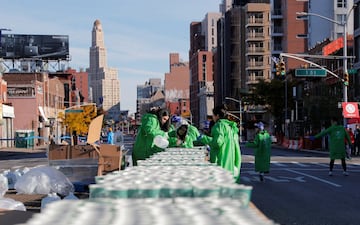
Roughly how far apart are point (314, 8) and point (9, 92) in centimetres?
4169

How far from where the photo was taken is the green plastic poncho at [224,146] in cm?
856

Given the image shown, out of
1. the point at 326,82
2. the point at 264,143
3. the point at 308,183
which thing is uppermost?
the point at 326,82

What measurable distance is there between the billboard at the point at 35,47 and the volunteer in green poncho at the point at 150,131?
9001 centimetres

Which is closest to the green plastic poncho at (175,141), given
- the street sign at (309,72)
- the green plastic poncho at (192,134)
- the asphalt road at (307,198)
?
the green plastic poncho at (192,134)

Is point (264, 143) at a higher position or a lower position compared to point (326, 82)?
lower

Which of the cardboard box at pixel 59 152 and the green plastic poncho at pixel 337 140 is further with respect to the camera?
the green plastic poncho at pixel 337 140

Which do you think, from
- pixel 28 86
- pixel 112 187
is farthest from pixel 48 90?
pixel 112 187

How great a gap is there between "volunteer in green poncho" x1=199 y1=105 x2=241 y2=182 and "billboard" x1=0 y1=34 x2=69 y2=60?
91423mm

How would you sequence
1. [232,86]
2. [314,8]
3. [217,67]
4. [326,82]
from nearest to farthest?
[326,82], [314,8], [232,86], [217,67]

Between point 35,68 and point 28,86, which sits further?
point 35,68

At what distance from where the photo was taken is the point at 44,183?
11.6m

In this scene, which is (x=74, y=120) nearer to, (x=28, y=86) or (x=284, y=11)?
(x=28, y=86)

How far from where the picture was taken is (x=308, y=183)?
16.8 metres

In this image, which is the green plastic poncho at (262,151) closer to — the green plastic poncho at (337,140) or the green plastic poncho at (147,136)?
the green plastic poncho at (337,140)
